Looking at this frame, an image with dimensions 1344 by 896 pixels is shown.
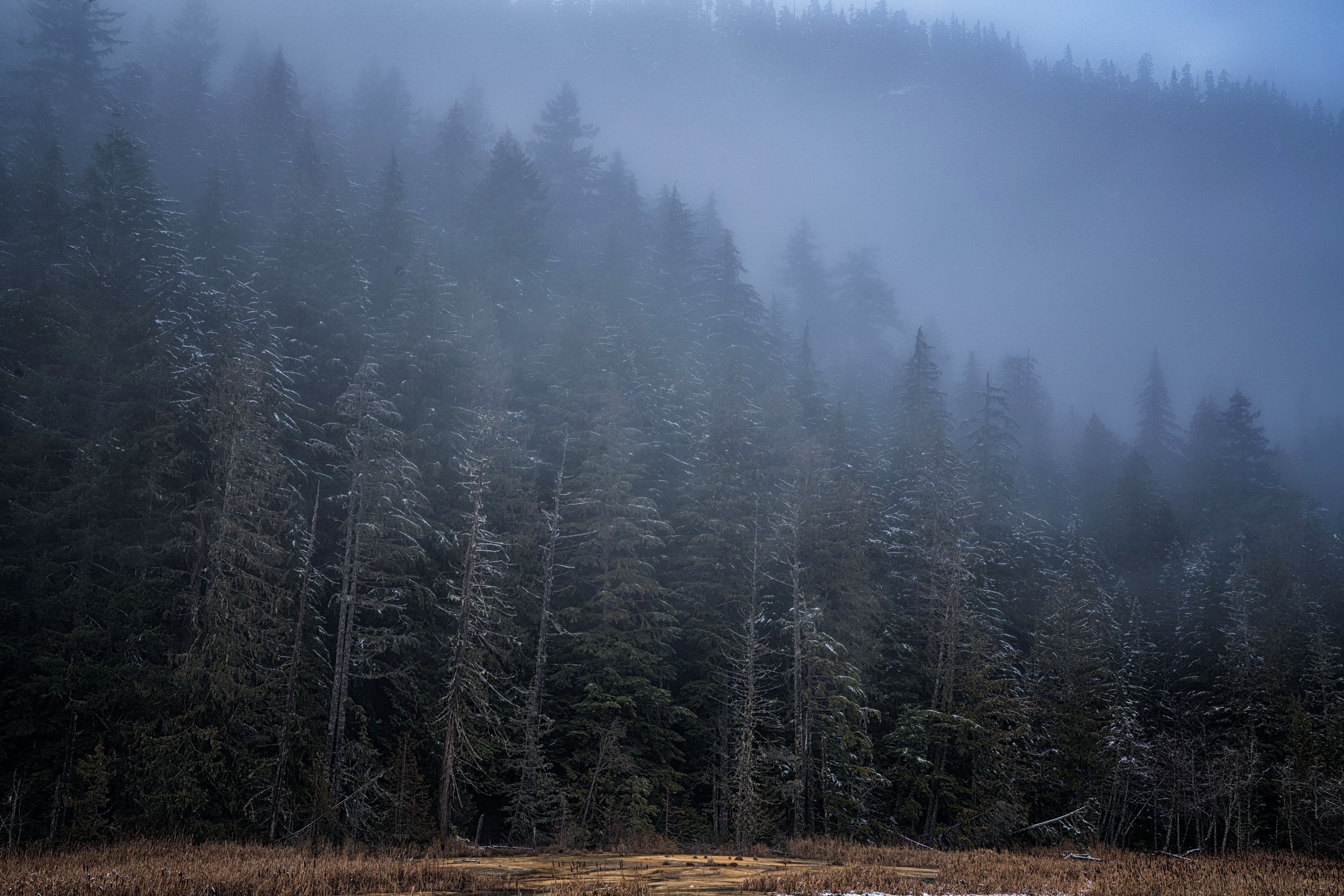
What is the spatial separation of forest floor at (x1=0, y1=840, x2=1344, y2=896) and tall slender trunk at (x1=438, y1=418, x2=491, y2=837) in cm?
199

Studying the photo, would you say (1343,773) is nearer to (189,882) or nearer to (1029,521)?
(1029,521)

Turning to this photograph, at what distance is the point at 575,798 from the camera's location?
24188mm

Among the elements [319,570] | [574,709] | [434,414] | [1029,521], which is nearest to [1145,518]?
[1029,521]

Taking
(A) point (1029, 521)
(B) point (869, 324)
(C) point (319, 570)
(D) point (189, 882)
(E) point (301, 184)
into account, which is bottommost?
(D) point (189, 882)

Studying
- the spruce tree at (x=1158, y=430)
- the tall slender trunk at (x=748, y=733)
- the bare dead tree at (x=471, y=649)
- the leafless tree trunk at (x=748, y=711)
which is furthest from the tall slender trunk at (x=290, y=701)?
the spruce tree at (x=1158, y=430)

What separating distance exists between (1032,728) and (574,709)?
20945 millimetres

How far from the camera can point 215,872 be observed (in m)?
13.0

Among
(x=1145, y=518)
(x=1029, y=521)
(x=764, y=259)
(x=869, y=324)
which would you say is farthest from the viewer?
(x=764, y=259)

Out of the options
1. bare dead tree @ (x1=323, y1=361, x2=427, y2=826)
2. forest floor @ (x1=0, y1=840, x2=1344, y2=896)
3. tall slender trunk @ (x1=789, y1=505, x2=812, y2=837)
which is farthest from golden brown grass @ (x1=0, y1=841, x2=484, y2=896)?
tall slender trunk @ (x1=789, y1=505, x2=812, y2=837)

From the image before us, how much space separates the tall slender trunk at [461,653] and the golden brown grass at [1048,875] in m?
9.78

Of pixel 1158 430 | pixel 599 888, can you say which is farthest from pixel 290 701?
pixel 1158 430

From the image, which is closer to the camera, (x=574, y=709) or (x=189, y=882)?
(x=189, y=882)

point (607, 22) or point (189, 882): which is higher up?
point (607, 22)

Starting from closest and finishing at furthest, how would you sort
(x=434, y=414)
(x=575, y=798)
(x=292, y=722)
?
(x=292, y=722) < (x=575, y=798) < (x=434, y=414)
